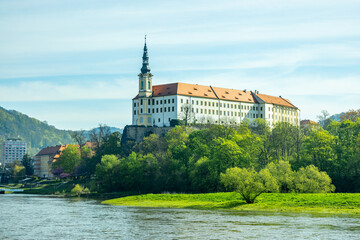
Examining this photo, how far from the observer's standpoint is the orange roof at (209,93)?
143m

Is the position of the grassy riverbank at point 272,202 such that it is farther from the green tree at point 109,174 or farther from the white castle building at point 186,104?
the white castle building at point 186,104

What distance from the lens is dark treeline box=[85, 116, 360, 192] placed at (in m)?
85.0

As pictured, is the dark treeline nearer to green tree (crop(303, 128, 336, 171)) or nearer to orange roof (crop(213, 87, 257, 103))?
green tree (crop(303, 128, 336, 171))

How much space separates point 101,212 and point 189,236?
23.9m

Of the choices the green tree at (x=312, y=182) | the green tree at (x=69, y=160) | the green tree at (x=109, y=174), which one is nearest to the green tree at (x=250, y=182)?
the green tree at (x=312, y=182)

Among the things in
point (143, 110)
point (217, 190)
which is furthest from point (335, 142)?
point (143, 110)

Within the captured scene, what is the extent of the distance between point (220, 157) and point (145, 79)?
58.2m

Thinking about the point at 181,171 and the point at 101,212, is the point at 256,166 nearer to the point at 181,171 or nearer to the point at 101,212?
the point at 181,171

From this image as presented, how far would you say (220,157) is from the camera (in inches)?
3423

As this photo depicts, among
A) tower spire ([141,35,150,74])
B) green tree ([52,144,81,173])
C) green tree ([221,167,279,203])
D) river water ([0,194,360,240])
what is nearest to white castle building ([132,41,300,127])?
tower spire ([141,35,150,74])

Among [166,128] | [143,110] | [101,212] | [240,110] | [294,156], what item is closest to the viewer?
[101,212]

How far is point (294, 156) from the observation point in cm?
9450

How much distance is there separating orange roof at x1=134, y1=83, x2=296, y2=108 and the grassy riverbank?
2524 inches

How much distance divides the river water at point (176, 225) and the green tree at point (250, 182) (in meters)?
5.51
